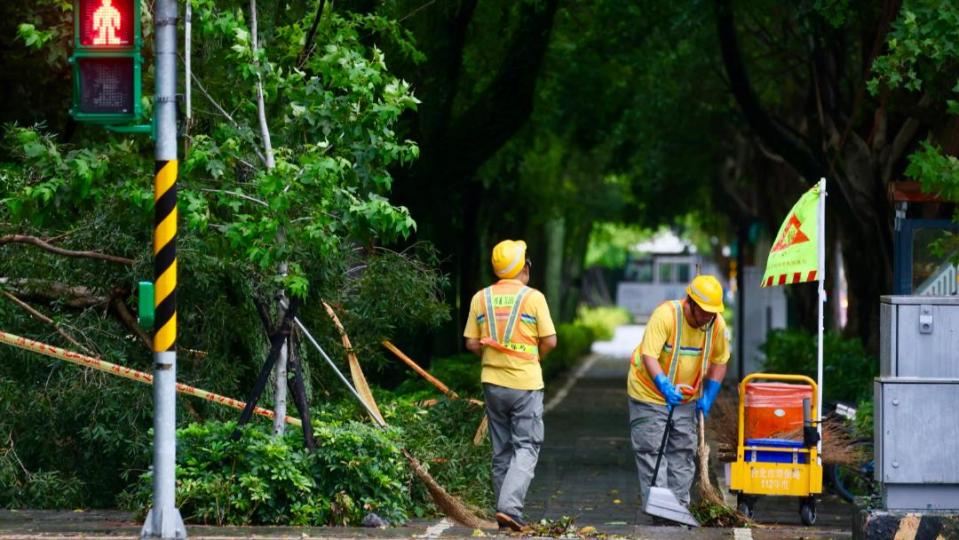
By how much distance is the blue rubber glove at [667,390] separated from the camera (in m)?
10.6

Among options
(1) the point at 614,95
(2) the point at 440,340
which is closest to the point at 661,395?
(2) the point at 440,340

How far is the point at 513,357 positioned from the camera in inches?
404

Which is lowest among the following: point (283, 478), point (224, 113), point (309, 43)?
point (283, 478)

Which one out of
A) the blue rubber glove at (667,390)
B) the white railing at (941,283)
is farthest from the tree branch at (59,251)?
the white railing at (941,283)

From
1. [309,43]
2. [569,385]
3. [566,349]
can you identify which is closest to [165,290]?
[309,43]

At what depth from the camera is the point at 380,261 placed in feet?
41.8

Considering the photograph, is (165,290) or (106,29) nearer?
(106,29)

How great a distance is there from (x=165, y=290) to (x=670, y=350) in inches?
142

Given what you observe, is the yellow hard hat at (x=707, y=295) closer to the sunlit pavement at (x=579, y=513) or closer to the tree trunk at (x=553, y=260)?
the sunlit pavement at (x=579, y=513)

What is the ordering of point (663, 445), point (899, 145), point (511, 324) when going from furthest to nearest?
point (899, 145) < point (663, 445) < point (511, 324)

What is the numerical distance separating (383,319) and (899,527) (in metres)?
5.00

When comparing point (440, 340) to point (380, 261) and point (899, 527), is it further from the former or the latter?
point (899, 527)

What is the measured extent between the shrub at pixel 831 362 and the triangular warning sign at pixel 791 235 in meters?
4.70

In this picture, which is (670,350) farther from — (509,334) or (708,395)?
(509,334)
